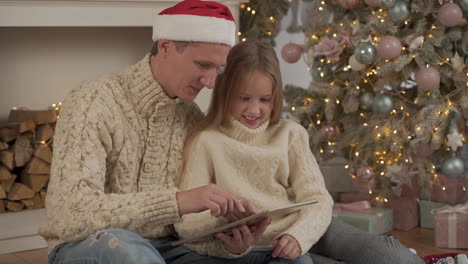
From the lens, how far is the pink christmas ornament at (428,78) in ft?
9.46

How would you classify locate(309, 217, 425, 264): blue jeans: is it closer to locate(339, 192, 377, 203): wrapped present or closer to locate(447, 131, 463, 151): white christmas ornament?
locate(447, 131, 463, 151): white christmas ornament

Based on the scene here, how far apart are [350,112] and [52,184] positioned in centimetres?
186

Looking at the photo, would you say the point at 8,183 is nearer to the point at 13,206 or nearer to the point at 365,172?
the point at 13,206

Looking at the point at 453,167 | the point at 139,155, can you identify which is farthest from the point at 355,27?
the point at 139,155

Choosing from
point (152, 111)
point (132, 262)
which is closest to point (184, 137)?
point (152, 111)

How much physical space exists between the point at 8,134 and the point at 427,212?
179 centimetres

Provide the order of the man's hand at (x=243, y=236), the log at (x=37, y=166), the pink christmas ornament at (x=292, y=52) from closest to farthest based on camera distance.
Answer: the man's hand at (x=243, y=236) → the log at (x=37, y=166) → the pink christmas ornament at (x=292, y=52)

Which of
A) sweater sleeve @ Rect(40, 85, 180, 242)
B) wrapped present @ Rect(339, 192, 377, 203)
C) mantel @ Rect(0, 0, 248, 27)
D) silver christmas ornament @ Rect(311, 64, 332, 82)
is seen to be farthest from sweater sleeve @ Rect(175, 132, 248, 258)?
wrapped present @ Rect(339, 192, 377, 203)

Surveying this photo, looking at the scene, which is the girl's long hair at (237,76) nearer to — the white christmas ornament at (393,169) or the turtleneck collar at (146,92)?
the turtleneck collar at (146,92)

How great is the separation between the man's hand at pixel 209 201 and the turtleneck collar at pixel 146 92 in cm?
30

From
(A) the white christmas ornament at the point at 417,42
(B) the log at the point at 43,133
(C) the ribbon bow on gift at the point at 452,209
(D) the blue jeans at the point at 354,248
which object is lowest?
(C) the ribbon bow on gift at the point at 452,209

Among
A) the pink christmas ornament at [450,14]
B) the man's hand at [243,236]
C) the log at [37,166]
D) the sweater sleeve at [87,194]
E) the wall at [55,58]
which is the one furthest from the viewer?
the wall at [55,58]

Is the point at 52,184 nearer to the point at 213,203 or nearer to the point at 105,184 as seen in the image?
the point at 105,184

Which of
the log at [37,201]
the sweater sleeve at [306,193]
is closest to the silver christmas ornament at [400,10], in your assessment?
the sweater sleeve at [306,193]
